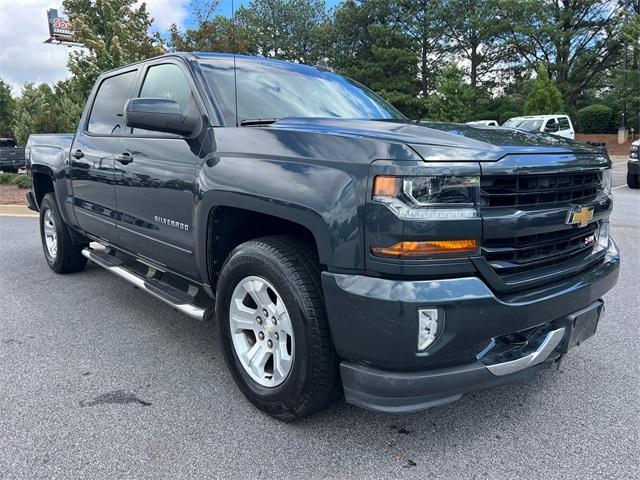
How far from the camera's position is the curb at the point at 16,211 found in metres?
9.98

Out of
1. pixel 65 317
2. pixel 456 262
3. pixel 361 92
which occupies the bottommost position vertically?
pixel 65 317

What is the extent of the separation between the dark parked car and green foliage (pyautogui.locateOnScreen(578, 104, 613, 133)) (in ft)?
104

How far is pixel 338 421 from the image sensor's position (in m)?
2.69

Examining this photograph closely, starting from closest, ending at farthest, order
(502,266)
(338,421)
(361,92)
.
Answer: (502,266) → (338,421) → (361,92)

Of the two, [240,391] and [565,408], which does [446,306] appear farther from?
[240,391]

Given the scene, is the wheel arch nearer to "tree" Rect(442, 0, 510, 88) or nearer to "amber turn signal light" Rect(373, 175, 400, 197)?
"amber turn signal light" Rect(373, 175, 400, 197)

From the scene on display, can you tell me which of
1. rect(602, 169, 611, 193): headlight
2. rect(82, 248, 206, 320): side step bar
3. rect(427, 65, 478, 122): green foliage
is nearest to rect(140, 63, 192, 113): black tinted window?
rect(82, 248, 206, 320): side step bar

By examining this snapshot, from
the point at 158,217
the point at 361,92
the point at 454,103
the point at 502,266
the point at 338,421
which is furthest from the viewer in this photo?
the point at 454,103

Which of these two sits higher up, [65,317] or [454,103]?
[454,103]

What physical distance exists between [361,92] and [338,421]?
249 centimetres

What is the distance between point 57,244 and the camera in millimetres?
5445

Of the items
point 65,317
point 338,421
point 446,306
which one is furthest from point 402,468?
point 65,317

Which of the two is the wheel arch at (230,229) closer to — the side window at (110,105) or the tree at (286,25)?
the side window at (110,105)

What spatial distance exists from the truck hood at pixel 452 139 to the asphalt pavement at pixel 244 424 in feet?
4.37
